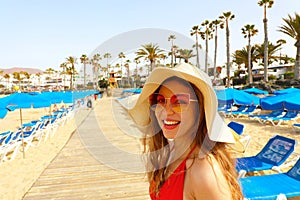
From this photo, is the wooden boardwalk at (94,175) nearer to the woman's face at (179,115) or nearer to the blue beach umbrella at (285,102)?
the woman's face at (179,115)

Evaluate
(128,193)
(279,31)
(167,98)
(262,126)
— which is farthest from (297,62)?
(167,98)

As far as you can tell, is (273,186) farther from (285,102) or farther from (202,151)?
(285,102)

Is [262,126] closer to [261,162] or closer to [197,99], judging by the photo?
[261,162]

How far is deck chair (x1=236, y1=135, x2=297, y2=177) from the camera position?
4406 mm

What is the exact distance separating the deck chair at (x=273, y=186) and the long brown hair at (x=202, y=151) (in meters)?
2.13

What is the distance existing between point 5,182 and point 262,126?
972 cm

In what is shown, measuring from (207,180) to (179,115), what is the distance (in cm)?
33

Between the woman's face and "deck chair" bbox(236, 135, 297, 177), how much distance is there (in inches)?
138

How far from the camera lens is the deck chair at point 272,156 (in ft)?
14.5

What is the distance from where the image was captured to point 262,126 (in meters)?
10.6

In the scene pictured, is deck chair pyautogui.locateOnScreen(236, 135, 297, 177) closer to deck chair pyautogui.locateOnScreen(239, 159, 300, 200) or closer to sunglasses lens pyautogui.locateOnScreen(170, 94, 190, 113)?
deck chair pyautogui.locateOnScreen(239, 159, 300, 200)

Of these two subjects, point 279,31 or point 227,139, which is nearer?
point 227,139

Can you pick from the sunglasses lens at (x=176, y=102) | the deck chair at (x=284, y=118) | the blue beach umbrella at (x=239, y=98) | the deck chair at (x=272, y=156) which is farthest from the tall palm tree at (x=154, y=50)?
the blue beach umbrella at (x=239, y=98)

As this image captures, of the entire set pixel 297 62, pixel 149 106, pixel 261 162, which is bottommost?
pixel 261 162
